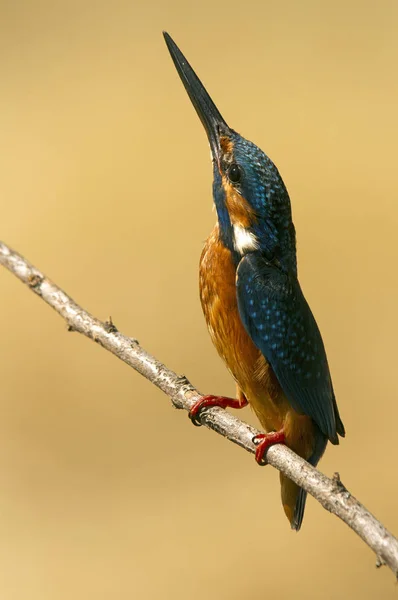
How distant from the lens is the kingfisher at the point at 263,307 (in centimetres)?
171

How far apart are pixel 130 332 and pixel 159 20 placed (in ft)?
4.99

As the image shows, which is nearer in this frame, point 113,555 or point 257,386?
point 257,386

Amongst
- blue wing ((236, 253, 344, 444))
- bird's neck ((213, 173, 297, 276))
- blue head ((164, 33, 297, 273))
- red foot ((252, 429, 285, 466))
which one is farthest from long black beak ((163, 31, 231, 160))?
red foot ((252, 429, 285, 466))

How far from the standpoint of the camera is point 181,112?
365 centimetres

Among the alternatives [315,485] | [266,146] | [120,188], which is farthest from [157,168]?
[315,485]

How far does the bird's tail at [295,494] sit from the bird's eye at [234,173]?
596mm

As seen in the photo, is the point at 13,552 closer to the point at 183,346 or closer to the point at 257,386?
the point at 183,346

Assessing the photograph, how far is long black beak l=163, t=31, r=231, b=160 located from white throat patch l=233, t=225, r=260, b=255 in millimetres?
193

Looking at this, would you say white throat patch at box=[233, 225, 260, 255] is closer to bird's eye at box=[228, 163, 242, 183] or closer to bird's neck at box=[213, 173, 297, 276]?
bird's neck at box=[213, 173, 297, 276]

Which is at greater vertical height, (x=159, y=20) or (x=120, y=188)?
(x=159, y=20)

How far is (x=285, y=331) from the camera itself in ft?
5.66

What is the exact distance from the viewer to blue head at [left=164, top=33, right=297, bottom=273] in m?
1.72

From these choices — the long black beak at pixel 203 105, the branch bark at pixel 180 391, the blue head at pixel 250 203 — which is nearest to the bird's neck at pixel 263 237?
the blue head at pixel 250 203

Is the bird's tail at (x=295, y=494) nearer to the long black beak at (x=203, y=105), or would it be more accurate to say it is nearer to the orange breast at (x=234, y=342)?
the orange breast at (x=234, y=342)
